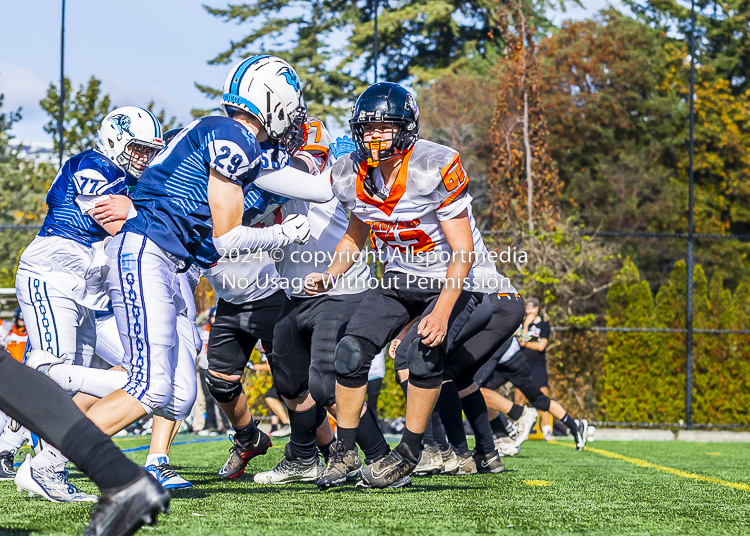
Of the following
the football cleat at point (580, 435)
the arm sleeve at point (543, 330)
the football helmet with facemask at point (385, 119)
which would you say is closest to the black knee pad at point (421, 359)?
the football helmet with facemask at point (385, 119)

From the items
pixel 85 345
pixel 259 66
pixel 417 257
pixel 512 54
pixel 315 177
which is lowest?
pixel 85 345

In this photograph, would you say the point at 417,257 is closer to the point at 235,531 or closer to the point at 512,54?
the point at 235,531

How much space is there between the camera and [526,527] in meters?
2.92

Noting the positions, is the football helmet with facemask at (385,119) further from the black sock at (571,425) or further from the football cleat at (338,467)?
the black sock at (571,425)

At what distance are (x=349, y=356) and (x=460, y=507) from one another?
37.6 inches

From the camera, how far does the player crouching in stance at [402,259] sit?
3.98 meters

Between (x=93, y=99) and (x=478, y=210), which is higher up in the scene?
(x=93, y=99)

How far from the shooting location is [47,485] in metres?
3.59

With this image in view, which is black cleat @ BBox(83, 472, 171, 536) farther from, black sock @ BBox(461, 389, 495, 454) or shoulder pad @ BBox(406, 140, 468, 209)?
black sock @ BBox(461, 389, 495, 454)

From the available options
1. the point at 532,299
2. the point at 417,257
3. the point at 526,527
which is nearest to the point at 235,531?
the point at 526,527

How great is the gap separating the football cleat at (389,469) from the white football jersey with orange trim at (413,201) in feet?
2.89

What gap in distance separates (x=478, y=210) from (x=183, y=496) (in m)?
17.7

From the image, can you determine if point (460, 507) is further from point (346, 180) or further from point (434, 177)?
point (346, 180)

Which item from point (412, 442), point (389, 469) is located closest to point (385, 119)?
point (412, 442)
